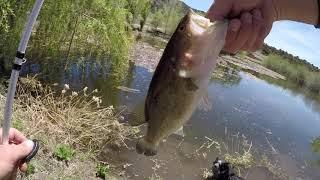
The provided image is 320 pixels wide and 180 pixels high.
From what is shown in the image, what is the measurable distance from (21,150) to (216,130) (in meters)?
12.5

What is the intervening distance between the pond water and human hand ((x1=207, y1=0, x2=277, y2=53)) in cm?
814

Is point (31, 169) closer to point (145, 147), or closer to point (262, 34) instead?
point (145, 147)

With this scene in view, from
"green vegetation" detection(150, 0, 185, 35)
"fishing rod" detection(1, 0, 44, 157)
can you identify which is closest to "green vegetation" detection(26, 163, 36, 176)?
"fishing rod" detection(1, 0, 44, 157)

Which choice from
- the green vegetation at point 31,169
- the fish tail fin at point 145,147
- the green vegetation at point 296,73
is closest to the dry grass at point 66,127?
the green vegetation at point 31,169

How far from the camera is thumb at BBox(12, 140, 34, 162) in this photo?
2.45 meters

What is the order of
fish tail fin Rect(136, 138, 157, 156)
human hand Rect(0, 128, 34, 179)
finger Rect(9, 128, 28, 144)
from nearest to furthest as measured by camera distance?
fish tail fin Rect(136, 138, 157, 156) < human hand Rect(0, 128, 34, 179) < finger Rect(9, 128, 28, 144)

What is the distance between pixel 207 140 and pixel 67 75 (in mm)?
4380

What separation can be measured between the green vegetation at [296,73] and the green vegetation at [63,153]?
3834cm

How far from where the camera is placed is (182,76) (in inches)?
68.9

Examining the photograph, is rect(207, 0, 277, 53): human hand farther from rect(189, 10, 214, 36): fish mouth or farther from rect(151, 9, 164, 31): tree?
rect(151, 9, 164, 31): tree

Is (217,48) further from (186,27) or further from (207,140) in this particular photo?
(207,140)

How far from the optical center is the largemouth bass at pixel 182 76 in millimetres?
1641

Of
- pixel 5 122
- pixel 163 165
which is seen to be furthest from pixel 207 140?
pixel 5 122

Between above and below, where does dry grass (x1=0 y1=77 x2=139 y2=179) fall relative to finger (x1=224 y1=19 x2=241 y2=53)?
below
